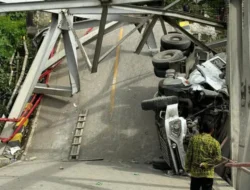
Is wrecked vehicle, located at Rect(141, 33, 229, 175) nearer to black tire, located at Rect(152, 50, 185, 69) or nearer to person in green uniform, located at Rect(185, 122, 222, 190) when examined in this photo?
black tire, located at Rect(152, 50, 185, 69)

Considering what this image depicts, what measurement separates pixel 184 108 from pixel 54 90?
4.91 m

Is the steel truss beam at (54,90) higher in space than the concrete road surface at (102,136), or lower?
higher

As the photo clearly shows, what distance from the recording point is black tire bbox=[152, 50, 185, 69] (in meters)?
10.8

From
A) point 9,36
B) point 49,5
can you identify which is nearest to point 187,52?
point 49,5

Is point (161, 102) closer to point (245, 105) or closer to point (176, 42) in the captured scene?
point (245, 105)

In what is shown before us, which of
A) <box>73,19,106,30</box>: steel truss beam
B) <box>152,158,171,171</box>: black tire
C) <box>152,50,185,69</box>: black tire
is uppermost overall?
<box>73,19,106,30</box>: steel truss beam

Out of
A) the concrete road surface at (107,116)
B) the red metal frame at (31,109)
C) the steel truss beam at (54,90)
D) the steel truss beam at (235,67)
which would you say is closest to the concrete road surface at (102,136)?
the concrete road surface at (107,116)

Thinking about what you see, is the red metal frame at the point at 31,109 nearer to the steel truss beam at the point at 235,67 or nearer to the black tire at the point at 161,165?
the black tire at the point at 161,165

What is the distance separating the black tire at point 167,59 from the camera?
10.8m

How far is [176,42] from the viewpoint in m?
12.1

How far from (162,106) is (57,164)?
268 cm

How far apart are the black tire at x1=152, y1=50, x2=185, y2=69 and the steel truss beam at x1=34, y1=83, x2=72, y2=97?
9.73ft

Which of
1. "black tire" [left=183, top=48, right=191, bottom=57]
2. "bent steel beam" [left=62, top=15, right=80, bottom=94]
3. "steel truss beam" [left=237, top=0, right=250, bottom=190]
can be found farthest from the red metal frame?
"steel truss beam" [left=237, top=0, right=250, bottom=190]

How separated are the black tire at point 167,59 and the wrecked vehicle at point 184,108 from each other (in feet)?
3.25
